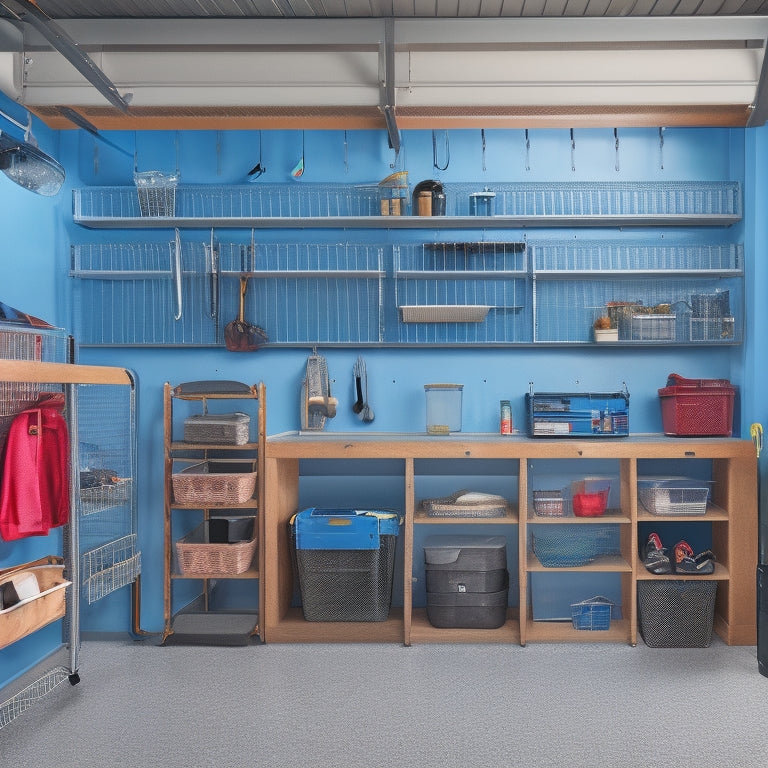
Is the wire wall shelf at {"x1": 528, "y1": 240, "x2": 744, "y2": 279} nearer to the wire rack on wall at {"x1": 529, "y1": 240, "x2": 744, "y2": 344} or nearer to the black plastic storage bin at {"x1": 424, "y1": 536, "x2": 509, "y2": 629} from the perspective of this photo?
the wire rack on wall at {"x1": 529, "y1": 240, "x2": 744, "y2": 344}

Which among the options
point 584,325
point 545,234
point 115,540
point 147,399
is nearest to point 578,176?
point 545,234

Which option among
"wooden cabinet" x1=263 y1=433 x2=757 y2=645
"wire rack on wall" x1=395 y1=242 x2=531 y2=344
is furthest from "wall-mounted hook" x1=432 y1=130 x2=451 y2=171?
"wooden cabinet" x1=263 y1=433 x2=757 y2=645

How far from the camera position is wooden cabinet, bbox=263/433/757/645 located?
4117mm

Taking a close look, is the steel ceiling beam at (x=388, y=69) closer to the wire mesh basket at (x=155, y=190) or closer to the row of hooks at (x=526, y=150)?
the row of hooks at (x=526, y=150)

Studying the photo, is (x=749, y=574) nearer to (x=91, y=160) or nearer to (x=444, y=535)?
(x=444, y=535)

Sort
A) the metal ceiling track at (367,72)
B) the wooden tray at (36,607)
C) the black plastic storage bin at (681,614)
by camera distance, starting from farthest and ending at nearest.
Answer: the black plastic storage bin at (681,614)
the metal ceiling track at (367,72)
the wooden tray at (36,607)

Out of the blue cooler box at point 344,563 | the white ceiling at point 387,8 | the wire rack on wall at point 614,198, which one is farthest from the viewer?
the wire rack on wall at point 614,198

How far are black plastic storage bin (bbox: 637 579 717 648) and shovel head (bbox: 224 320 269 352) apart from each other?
107 inches

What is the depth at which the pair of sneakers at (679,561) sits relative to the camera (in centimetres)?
412

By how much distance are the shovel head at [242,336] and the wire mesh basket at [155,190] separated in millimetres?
814

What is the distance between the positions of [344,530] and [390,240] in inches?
72.2

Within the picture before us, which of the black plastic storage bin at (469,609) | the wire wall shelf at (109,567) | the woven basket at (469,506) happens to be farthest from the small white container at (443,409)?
the wire wall shelf at (109,567)

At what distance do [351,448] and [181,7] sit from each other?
2.38m

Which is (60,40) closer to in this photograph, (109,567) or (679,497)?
(109,567)
